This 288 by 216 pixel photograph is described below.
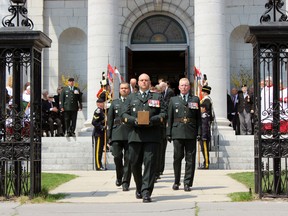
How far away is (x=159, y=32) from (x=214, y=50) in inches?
259

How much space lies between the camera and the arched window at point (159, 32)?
30.7 m

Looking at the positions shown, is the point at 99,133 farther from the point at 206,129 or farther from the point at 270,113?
the point at 270,113

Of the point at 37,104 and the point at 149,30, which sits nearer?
the point at 37,104

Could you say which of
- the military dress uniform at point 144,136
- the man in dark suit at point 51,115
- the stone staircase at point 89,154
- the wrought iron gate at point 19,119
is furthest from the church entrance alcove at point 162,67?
the military dress uniform at point 144,136

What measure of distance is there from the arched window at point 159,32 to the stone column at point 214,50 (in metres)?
5.75

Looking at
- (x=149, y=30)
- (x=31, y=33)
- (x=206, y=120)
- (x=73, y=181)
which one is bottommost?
(x=73, y=181)

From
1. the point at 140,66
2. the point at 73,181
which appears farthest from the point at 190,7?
the point at 73,181

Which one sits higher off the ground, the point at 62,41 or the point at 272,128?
the point at 62,41

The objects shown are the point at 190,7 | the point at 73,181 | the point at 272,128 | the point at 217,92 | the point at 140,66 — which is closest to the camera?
the point at 272,128

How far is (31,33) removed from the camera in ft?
39.7

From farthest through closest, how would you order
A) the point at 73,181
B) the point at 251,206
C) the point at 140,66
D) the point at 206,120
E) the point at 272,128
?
the point at 140,66, the point at 206,120, the point at 73,181, the point at 272,128, the point at 251,206

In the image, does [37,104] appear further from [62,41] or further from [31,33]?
[62,41]

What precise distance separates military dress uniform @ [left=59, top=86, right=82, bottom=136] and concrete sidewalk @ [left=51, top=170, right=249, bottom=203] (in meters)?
5.68

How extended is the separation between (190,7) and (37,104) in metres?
18.9
